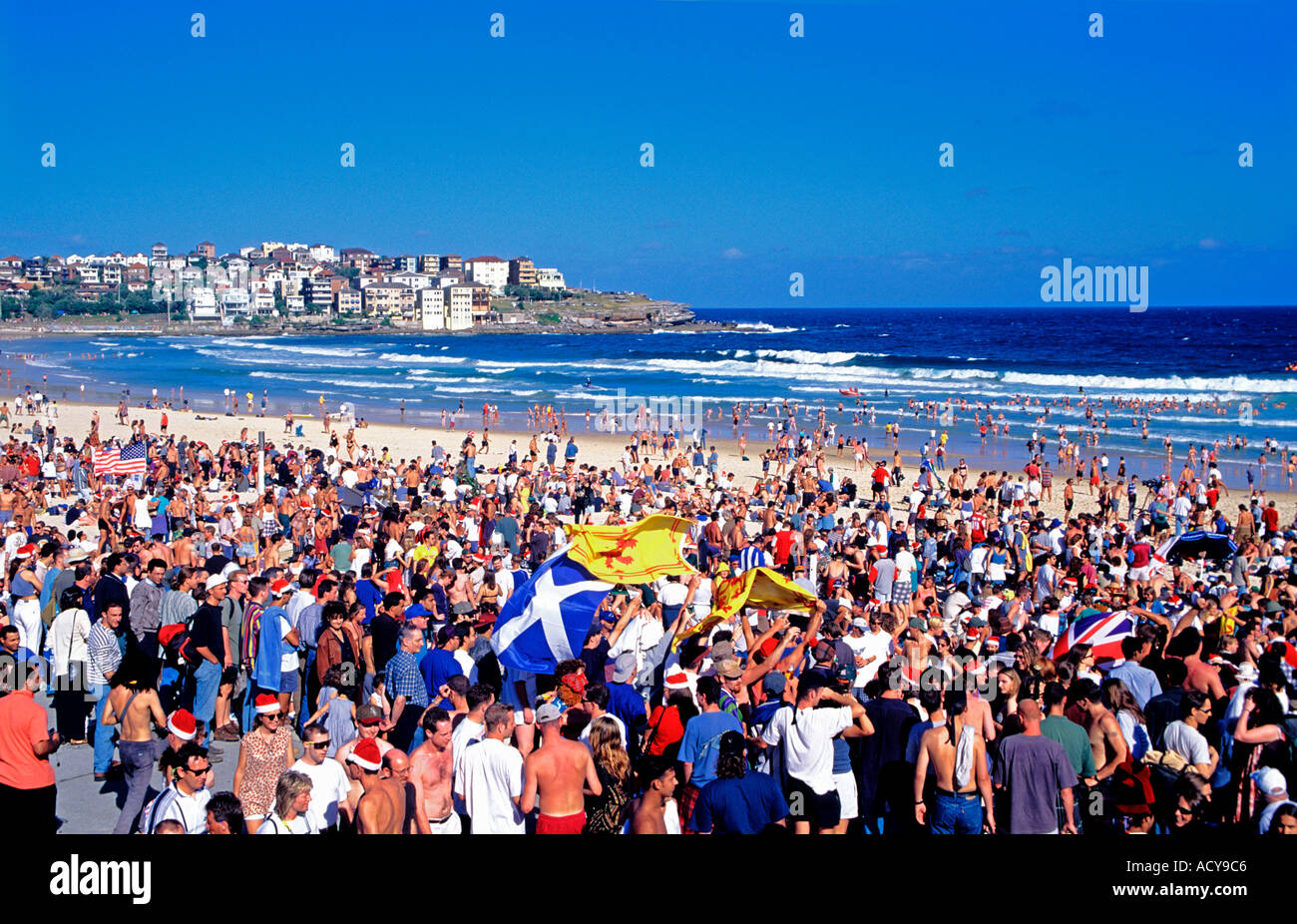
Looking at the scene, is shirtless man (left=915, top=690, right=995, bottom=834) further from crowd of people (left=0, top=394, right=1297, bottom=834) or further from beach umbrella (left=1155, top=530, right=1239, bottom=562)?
beach umbrella (left=1155, top=530, right=1239, bottom=562)

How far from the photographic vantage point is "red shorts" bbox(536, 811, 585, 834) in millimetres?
5355

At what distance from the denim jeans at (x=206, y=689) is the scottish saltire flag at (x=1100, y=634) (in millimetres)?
6381

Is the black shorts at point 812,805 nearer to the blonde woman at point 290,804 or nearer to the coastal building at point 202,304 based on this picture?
the blonde woman at point 290,804

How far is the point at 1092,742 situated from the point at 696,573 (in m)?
4.19

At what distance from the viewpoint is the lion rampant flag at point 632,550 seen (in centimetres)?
909

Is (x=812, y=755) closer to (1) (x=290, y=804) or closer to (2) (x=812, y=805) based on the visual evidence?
(2) (x=812, y=805)

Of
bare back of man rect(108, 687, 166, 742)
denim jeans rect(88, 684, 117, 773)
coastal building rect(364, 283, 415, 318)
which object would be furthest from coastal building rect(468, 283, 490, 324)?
bare back of man rect(108, 687, 166, 742)

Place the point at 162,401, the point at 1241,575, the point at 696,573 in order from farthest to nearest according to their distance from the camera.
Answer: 1. the point at 162,401
2. the point at 1241,575
3. the point at 696,573

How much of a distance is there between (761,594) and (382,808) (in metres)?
4.33

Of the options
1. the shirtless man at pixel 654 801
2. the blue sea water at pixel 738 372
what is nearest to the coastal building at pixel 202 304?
the blue sea water at pixel 738 372

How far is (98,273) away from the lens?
186625 millimetres

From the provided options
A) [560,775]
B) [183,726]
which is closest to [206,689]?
[183,726]
